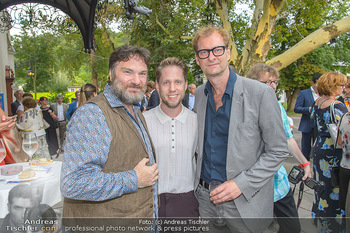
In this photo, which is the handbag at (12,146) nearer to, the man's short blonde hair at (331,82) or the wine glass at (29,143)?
the wine glass at (29,143)

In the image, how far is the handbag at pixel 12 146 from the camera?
2.97 meters

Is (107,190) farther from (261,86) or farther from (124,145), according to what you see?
(261,86)

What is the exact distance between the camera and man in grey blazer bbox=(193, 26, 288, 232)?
71.4 inches

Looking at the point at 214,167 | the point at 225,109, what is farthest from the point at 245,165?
the point at 225,109

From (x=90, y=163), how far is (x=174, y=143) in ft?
2.91

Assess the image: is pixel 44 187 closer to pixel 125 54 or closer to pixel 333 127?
pixel 125 54

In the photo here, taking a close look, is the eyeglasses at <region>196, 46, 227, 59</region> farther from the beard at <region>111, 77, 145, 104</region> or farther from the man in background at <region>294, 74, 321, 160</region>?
the man in background at <region>294, 74, 321, 160</region>

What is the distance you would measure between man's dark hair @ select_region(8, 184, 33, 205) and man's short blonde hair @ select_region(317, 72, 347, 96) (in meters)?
3.95

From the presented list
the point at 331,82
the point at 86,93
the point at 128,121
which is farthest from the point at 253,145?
the point at 86,93

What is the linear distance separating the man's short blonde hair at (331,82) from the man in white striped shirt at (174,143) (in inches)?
93.6

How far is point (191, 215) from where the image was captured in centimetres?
215

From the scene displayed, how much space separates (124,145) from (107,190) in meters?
0.30

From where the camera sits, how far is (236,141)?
1861 mm

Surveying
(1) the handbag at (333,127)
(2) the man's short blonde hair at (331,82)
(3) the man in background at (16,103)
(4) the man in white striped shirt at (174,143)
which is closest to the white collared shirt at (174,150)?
(4) the man in white striped shirt at (174,143)
